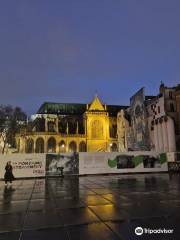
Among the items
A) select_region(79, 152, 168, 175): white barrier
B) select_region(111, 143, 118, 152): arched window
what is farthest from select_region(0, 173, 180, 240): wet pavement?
select_region(111, 143, 118, 152): arched window

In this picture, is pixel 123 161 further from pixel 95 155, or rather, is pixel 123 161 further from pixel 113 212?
pixel 113 212

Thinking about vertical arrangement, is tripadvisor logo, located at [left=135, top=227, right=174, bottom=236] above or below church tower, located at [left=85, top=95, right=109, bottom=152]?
below

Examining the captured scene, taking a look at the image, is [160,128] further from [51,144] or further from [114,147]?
[51,144]

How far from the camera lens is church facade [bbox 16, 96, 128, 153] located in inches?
3521

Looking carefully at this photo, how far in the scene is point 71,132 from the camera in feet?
328

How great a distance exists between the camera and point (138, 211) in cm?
931

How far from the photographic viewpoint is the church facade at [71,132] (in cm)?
8944

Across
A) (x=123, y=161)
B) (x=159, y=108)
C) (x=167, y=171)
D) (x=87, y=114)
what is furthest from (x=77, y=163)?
(x=87, y=114)

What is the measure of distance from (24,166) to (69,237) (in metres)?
27.5

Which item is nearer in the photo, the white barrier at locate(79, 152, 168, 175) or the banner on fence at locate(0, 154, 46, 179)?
the banner on fence at locate(0, 154, 46, 179)

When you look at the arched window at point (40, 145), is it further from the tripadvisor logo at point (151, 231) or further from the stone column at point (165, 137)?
the tripadvisor logo at point (151, 231)

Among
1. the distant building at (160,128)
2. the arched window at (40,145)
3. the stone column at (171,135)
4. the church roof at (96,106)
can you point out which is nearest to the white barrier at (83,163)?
the stone column at (171,135)

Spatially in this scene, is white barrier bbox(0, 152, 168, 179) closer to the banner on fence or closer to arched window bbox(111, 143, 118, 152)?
the banner on fence

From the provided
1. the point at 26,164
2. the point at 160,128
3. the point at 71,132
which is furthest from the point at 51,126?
the point at 26,164
